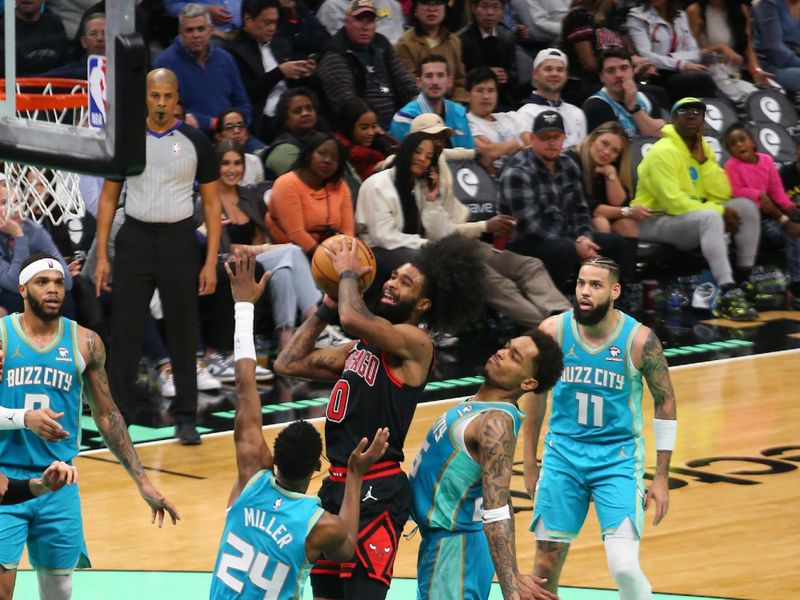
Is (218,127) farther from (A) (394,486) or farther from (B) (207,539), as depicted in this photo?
(A) (394,486)

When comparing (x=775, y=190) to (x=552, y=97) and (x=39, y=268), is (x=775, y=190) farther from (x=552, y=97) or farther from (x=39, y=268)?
(x=39, y=268)

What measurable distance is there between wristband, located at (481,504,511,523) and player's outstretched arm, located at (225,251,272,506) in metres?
0.83

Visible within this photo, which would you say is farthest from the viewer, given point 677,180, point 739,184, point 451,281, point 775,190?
point 775,190

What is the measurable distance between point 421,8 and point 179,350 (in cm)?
494

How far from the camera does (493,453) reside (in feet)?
19.5

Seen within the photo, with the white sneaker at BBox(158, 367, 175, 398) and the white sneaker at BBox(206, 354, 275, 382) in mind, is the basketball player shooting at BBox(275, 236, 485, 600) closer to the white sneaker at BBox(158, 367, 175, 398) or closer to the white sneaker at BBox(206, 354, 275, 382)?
the white sneaker at BBox(158, 367, 175, 398)

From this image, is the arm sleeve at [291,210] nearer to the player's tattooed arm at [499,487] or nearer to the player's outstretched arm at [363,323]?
the player's outstretched arm at [363,323]

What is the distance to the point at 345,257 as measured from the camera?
6230mm

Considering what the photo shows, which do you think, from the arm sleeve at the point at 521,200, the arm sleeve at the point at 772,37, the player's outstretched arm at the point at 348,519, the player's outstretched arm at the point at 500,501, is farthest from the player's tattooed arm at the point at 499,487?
the arm sleeve at the point at 772,37

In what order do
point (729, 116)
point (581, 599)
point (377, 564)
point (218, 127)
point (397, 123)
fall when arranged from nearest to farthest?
point (377, 564), point (581, 599), point (218, 127), point (397, 123), point (729, 116)

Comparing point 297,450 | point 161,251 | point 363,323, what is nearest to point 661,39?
point 161,251

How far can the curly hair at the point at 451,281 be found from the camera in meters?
6.24

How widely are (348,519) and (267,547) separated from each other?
31 centimetres

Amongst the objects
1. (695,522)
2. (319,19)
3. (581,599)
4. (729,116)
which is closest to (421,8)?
(319,19)
